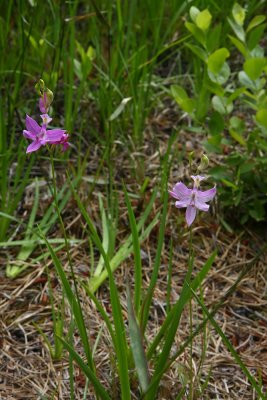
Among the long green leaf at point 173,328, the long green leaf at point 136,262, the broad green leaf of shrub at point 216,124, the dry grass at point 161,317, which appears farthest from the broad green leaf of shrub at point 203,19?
the long green leaf at point 173,328

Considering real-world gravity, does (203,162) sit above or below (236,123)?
above

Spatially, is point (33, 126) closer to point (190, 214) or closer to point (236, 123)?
point (190, 214)

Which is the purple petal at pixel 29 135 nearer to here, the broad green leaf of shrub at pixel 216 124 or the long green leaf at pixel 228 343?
the long green leaf at pixel 228 343

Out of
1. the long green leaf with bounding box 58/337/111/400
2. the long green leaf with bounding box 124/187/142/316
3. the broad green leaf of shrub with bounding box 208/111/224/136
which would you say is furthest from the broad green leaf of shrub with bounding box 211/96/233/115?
the long green leaf with bounding box 58/337/111/400

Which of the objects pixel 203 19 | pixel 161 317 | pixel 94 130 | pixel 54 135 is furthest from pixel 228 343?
pixel 94 130

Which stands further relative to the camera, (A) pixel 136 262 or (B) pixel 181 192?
(A) pixel 136 262
